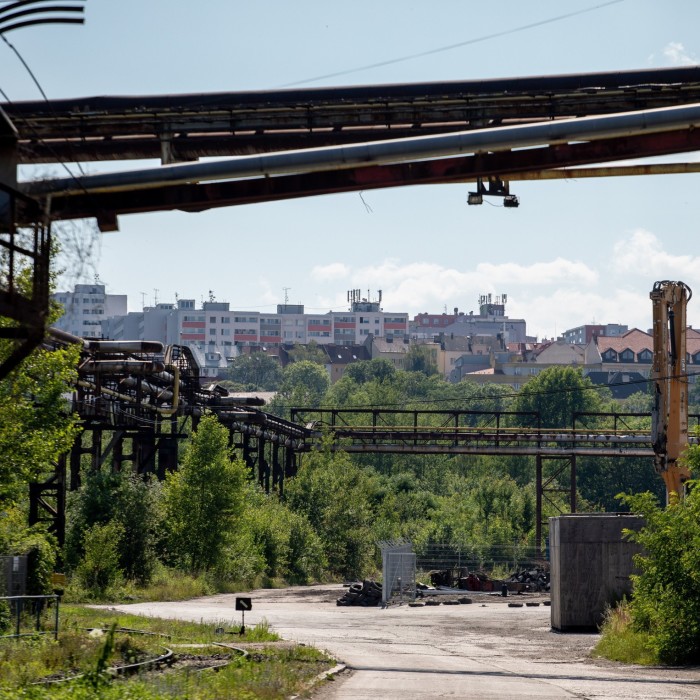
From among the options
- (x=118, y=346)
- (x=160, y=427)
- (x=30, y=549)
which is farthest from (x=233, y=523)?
(x=30, y=549)

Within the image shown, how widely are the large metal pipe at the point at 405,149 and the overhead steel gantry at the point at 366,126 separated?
0.06m

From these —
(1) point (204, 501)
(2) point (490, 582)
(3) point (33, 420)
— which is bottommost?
(2) point (490, 582)

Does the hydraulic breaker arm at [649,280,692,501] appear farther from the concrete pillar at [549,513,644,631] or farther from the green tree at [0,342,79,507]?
the green tree at [0,342,79,507]

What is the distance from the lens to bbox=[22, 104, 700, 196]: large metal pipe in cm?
1623

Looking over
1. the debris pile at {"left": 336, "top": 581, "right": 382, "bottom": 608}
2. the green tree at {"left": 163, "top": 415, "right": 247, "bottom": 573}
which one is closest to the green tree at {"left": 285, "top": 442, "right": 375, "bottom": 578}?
the green tree at {"left": 163, "top": 415, "right": 247, "bottom": 573}

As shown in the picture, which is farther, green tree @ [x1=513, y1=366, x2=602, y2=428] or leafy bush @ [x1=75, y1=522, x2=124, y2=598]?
green tree @ [x1=513, y1=366, x2=602, y2=428]

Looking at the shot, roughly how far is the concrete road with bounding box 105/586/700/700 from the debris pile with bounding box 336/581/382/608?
2.37 ft

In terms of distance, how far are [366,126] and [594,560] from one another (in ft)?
37.8

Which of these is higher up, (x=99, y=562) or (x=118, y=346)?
(x=118, y=346)

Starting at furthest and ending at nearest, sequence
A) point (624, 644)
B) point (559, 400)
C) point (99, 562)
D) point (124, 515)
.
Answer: point (559, 400), point (124, 515), point (99, 562), point (624, 644)

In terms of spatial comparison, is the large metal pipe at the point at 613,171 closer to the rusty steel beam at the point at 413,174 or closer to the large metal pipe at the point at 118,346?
the rusty steel beam at the point at 413,174

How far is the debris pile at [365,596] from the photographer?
125 feet

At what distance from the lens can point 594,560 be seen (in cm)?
2673

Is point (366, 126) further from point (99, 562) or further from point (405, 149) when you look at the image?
point (99, 562)
